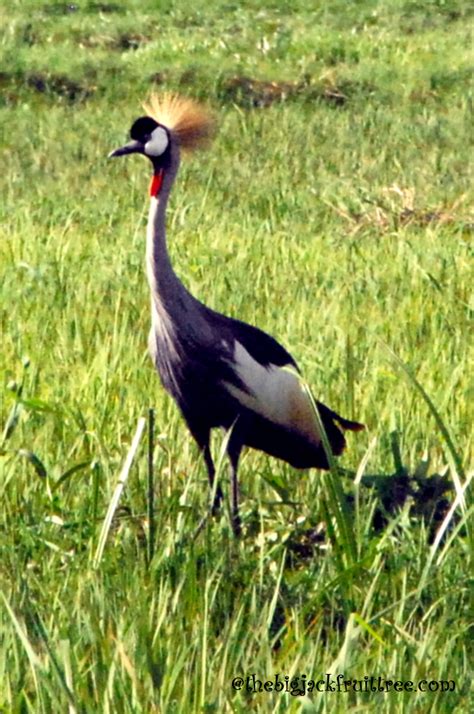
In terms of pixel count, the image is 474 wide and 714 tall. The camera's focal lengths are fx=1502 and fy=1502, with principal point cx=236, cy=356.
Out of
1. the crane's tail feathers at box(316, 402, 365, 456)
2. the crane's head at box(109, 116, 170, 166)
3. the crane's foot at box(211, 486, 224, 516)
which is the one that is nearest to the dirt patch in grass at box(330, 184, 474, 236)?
the crane's head at box(109, 116, 170, 166)

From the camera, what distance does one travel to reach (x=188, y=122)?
3922 mm

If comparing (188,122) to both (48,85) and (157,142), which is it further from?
(48,85)

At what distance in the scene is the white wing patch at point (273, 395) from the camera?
3.71 meters

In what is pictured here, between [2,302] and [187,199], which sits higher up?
[187,199]

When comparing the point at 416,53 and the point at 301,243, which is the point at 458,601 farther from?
the point at 416,53

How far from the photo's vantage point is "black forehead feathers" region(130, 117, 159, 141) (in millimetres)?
3828

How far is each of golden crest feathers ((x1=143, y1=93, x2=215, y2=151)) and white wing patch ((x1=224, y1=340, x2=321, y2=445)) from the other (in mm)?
596

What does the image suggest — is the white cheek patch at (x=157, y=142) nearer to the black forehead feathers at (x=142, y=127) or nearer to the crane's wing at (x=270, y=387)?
the black forehead feathers at (x=142, y=127)

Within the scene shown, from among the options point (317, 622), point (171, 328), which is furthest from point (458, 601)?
point (171, 328)

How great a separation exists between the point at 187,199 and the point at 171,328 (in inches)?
211

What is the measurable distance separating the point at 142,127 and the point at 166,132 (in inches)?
2.6

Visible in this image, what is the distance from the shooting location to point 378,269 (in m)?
6.32

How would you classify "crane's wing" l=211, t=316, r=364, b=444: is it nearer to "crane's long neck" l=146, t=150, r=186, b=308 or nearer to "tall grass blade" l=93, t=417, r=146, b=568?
"crane's long neck" l=146, t=150, r=186, b=308

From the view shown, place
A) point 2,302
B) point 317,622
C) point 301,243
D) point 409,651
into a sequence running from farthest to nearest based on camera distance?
point 301,243, point 2,302, point 317,622, point 409,651
